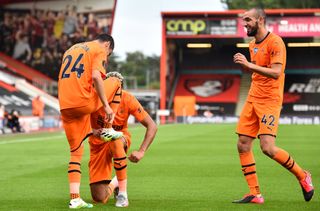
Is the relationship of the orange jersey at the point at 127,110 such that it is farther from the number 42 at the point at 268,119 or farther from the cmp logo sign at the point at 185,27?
the cmp logo sign at the point at 185,27

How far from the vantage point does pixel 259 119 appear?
28.4 ft

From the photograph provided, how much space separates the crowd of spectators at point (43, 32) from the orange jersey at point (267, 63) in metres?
47.5

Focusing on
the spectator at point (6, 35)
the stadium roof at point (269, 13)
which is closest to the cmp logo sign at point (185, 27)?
the stadium roof at point (269, 13)

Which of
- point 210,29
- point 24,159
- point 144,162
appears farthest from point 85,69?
point 210,29

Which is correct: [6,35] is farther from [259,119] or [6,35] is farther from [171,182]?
[259,119]

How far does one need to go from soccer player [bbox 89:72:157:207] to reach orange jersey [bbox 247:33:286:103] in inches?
53.6

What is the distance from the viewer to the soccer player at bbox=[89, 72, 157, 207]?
8.52 metres

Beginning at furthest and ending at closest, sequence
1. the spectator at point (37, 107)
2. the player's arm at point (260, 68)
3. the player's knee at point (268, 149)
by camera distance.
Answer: the spectator at point (37, 107) → the player's knee at point (268, 149) → the player's arm at point (260, 68)

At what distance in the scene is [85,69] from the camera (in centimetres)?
822

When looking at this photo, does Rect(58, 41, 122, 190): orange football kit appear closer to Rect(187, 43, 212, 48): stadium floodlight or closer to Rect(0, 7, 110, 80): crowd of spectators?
Rect(0, 7, 110, 80): crowd of spectators

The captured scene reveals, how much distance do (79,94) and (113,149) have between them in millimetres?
805

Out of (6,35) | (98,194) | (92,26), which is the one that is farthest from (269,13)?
(98,194)

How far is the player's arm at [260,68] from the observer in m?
8.04

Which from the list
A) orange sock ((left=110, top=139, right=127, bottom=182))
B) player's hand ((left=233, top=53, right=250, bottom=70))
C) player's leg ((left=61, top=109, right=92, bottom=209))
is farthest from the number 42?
player's leg ((left=61, top=109, right=92, bottom=209))
